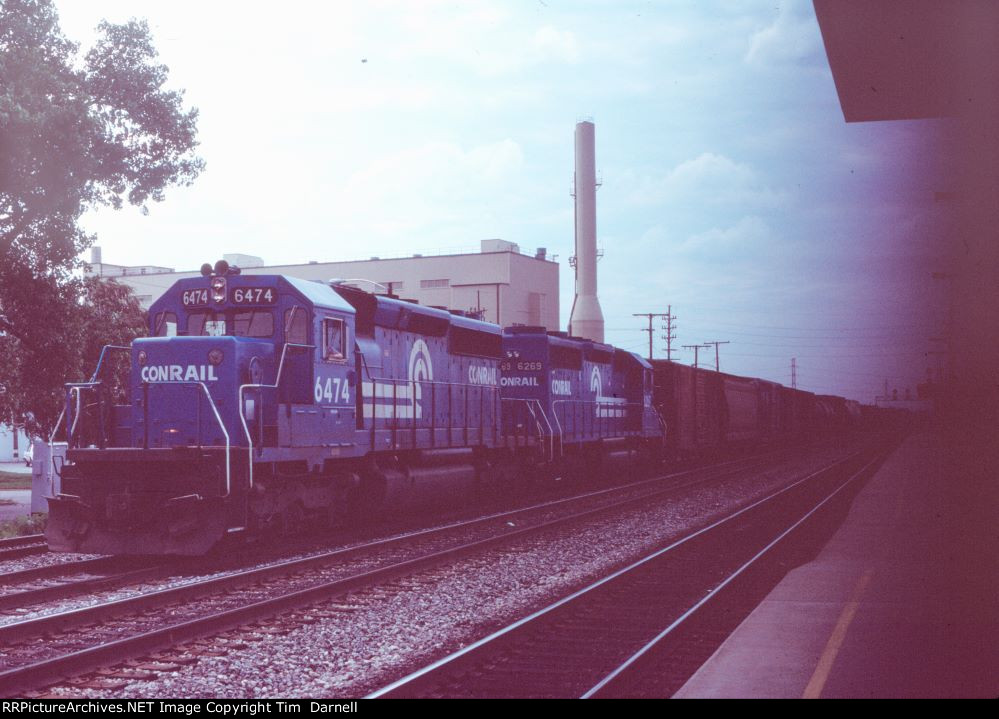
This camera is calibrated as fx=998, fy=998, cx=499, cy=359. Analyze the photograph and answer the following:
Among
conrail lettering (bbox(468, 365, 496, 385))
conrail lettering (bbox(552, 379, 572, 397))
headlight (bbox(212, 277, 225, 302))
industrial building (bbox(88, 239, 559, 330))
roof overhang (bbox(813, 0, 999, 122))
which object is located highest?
industrial building (bbox(88, 239, 559, 330))

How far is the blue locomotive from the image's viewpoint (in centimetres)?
1152

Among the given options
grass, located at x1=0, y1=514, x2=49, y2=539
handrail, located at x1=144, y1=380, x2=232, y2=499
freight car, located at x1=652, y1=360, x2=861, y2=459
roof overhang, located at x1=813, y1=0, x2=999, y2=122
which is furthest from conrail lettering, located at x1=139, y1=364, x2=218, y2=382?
freight car, located at x1=652, y1=360, x2=861, y2=459

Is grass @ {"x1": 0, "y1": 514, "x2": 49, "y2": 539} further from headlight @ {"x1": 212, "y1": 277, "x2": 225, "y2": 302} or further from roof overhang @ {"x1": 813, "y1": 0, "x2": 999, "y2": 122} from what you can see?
roof overhang @ {"x1": 813, "y1": 0, "x2": 999, "y2": 122}

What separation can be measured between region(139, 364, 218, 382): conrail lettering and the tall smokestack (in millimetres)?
42377

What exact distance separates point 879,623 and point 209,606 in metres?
6.08

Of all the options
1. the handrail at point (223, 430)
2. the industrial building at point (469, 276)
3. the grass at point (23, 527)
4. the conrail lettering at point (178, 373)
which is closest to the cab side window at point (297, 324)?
the conrail lettering at point (178, 373)

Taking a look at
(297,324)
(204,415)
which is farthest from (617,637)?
(297,324)

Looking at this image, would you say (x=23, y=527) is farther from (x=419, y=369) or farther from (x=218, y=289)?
(x=419, y=369)

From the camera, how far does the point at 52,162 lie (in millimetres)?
20828

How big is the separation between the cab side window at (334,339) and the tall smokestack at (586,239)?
133 ft

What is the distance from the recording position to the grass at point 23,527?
52.3 ft

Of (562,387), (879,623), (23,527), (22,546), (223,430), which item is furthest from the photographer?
(562,387)

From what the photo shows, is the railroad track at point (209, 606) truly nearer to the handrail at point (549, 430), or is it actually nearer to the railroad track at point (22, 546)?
the railroad track at point (22, 546)

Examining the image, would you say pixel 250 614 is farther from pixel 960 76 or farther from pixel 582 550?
pixel 960 76
